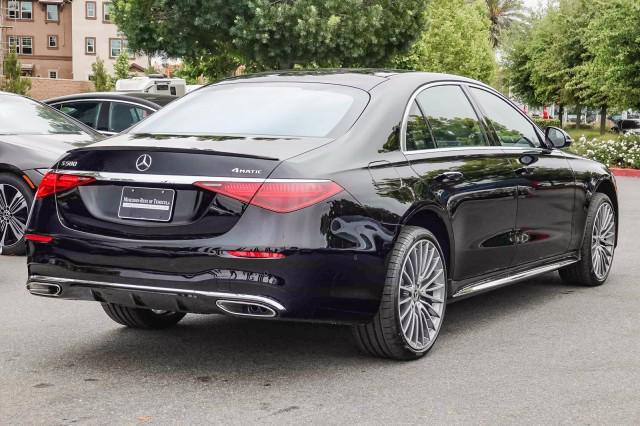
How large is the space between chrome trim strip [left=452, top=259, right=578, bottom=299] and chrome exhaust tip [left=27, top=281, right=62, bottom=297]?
2257mm

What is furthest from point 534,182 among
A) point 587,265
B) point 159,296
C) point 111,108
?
point 111,108

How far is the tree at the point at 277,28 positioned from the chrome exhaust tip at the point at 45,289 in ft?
90.6

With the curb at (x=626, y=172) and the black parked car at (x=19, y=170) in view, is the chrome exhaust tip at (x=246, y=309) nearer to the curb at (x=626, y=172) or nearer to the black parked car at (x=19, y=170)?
the black parked car at (x=19, y=170)

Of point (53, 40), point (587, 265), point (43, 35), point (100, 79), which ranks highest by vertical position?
point (43, 35)

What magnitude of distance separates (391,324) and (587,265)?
3225 mm

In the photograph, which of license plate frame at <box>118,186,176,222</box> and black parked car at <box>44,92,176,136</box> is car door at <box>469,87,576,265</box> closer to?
license plate frame at <box>118,186,176,222</box>

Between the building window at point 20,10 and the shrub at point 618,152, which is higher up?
the building window at point 20,10

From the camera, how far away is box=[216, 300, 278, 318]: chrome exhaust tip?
5.24 m

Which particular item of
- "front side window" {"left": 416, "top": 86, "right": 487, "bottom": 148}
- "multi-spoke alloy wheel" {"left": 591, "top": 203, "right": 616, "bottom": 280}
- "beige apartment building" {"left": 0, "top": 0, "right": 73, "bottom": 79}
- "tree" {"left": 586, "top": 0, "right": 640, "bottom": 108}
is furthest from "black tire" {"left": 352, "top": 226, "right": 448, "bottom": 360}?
"beige apartment building" {"left": 0, "top": 0, "right": 73, "bottom": 79}

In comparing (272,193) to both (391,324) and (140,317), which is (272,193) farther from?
(140,317)

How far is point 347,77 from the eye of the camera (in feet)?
21.2

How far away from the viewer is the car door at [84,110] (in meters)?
14.7

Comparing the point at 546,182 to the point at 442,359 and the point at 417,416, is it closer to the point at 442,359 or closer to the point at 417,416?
the point at 442,359

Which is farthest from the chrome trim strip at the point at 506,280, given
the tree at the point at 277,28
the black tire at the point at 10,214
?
the tree at the point at 277,28
